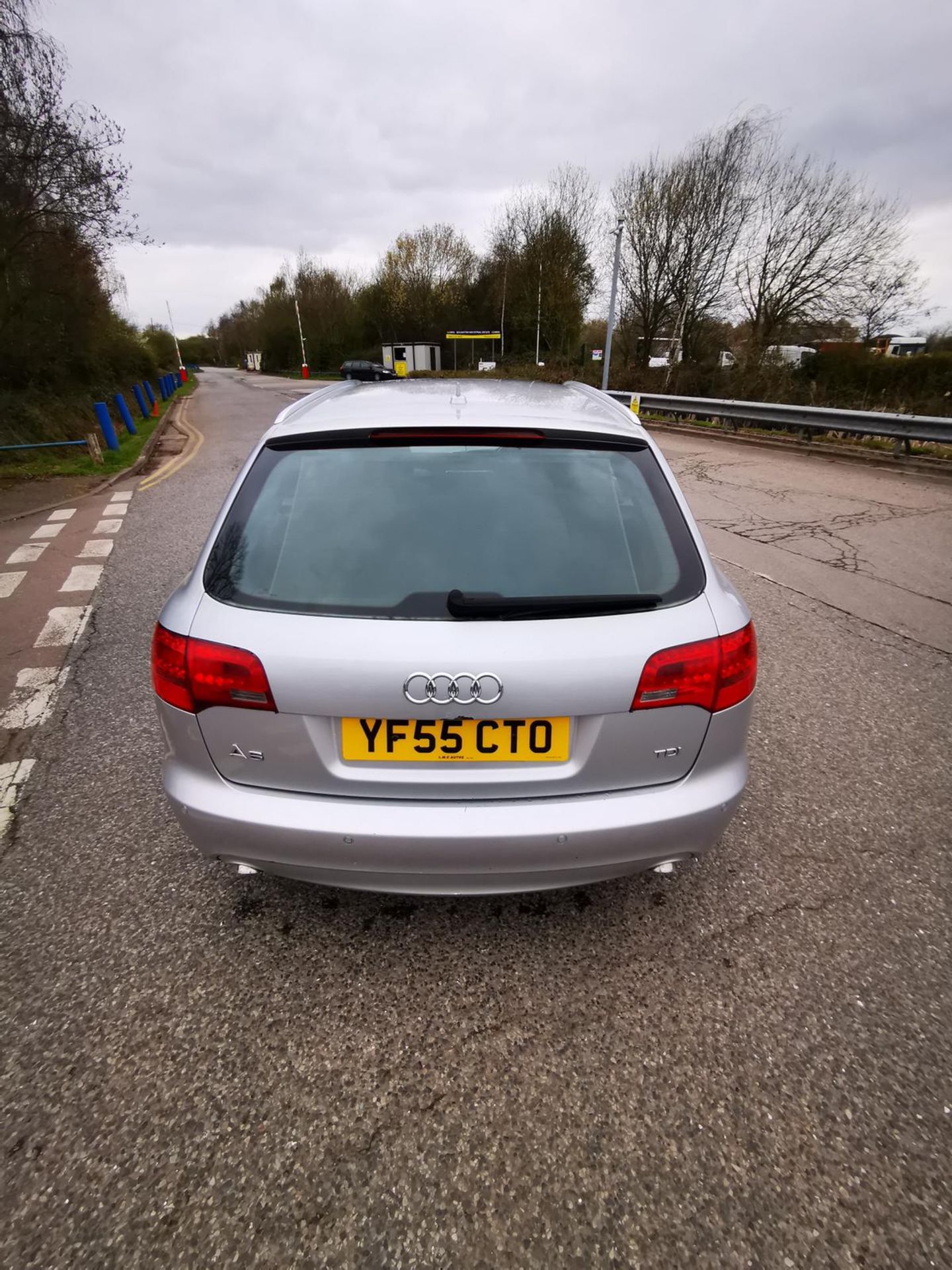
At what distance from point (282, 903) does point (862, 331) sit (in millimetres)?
24821

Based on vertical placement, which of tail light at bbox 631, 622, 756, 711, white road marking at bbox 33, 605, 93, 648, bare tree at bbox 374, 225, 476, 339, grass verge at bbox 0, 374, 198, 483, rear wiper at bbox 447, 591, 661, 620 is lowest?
white road marking at bbox 33, 605, 93, 648

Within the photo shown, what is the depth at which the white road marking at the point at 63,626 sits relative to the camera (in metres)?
4.44

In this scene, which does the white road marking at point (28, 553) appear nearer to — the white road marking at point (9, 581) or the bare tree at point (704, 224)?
the white road marking at point (9, 581)

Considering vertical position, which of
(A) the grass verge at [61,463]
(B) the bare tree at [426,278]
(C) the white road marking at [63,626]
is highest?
(B) the bare tree at [426,278]

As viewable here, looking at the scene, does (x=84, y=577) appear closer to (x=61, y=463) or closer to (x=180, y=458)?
(x=61, y=463)

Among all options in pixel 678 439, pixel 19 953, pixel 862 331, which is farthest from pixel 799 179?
pixel 19 953

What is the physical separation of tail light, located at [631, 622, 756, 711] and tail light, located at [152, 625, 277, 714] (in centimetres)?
101

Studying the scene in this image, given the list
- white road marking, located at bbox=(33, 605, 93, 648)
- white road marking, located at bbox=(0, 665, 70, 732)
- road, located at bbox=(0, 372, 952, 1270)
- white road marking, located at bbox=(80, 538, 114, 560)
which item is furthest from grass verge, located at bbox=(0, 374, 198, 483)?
road, located at bbox=(0, 372, 952, 1270)

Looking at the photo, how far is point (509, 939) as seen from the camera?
2.14 meters

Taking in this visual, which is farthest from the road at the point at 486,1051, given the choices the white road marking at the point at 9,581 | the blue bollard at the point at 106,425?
the blue bollard at the point at 106,425

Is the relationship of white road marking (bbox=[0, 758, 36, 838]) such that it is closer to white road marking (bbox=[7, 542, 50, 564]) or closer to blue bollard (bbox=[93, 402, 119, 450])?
white road marking (bbox=[7, 542, 50, 564])

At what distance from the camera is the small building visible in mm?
46781

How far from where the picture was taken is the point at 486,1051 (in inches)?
70.5

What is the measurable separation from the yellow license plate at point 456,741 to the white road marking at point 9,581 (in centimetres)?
513
